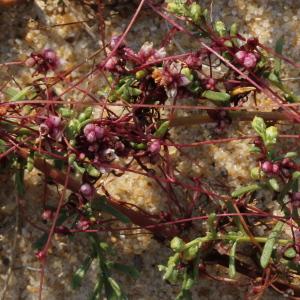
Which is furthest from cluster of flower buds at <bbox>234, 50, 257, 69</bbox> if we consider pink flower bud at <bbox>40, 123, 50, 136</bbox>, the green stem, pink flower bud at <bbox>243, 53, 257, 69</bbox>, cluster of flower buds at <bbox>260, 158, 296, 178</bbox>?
pink flower bud at <bbox>40, 123, 50, 136</bbox>

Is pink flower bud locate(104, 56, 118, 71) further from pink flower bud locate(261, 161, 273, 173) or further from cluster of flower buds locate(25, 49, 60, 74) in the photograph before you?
pink flower bud locate(261, 161, 273, 173)

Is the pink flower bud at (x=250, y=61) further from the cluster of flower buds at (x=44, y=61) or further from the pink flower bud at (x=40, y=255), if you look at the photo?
the pink flower bud at (x=40, y=255)

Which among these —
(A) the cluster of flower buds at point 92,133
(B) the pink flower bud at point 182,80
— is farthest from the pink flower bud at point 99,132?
(B) the pink flower bud at point 182,80

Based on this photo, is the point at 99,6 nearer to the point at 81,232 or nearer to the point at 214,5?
the point at 214,5

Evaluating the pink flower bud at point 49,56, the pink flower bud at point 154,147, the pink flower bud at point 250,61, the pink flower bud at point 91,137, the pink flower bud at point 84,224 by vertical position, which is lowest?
the pink flower bud at point 84,224

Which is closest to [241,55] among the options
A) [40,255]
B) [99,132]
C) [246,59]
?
[246,59]

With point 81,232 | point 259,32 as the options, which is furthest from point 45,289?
point 259,32

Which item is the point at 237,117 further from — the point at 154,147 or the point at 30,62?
the point at 30,62
